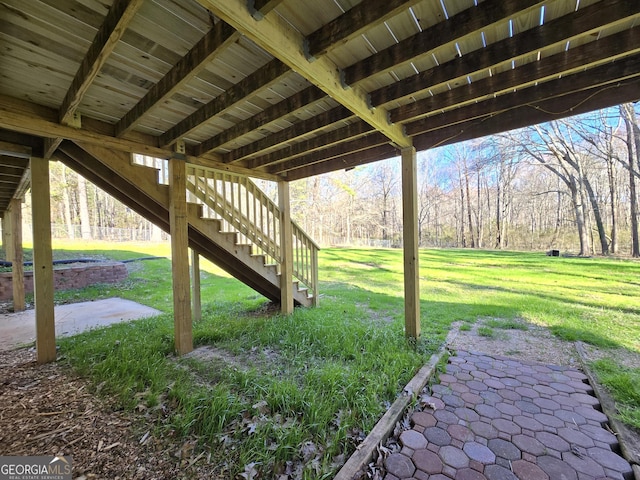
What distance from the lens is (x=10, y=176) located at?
14.2 feet

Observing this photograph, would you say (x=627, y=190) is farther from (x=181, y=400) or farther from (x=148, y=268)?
(x=148, y=268)

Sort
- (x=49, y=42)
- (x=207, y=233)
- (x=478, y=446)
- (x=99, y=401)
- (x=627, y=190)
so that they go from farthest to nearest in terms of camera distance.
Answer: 1. (x=627, y=190)
2. (x=207, y=233)
3. (x=99, y=401)
4. (x=478, y=446)
5. (x=49, y=42)

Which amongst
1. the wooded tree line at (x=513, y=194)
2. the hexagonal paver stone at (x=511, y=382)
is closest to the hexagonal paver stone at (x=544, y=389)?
the hexagonal paver stone at (x=511, y=382)

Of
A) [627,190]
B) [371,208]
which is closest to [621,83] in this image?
[627,190]

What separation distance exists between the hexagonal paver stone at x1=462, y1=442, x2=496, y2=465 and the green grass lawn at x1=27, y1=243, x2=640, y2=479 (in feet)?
1.95

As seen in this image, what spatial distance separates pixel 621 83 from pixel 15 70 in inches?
178

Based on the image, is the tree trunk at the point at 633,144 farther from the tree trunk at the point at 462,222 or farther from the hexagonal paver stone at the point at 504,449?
the hexagonal paver stone at the point at 504,449

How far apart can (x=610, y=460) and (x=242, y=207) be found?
456cm

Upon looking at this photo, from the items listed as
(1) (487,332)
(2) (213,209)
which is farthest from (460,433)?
(2) (213,209)

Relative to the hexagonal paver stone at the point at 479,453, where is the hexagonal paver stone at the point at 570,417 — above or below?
above

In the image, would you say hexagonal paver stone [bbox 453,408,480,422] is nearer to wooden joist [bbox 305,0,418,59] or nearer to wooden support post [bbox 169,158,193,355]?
wooden joist [bbox 305,0,418,59]

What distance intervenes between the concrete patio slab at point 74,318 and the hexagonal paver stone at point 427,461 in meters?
5.05

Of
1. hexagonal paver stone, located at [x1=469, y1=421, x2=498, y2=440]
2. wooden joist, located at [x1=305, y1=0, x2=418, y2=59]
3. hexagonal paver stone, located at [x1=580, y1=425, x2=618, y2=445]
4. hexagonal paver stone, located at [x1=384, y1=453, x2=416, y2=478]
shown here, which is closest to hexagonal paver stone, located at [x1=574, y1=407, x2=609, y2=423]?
hexagonal paver stone, located at [x1=580, y1=425, x2=618, y2=445]

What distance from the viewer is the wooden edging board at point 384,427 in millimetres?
1599
